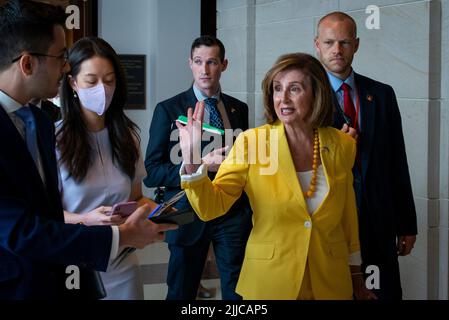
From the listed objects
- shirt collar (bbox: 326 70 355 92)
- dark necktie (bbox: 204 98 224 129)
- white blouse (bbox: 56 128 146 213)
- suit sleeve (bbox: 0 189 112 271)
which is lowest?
suit sleeve (bbox: 0 189 112 271)

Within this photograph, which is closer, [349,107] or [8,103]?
[8,103]

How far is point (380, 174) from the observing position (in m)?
3.27

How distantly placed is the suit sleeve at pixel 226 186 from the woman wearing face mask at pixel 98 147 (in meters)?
0.51

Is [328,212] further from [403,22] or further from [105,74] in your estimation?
[403,22]

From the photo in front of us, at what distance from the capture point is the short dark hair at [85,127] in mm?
2777

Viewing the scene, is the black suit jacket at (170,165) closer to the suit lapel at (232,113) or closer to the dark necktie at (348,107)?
the suit lapel at (232,113)

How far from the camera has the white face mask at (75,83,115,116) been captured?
282cm

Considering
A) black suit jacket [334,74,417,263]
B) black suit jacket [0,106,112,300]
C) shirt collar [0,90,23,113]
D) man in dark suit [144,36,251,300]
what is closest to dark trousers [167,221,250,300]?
man in dark suit [144,36,251,300]

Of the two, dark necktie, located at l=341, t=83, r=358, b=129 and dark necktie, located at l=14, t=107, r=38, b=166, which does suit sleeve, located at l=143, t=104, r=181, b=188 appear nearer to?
dark necktie, located at l=341, t=83, r=358, b=129

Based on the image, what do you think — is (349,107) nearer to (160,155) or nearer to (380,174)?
(380,174)

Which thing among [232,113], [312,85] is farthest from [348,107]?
[232,113]

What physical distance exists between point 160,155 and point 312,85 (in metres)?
1.32

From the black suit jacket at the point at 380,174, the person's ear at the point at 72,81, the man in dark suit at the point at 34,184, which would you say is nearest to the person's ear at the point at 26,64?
the man in dark suit at the point at 34,184

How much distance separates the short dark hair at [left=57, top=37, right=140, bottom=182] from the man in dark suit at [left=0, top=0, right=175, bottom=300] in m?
0.52
